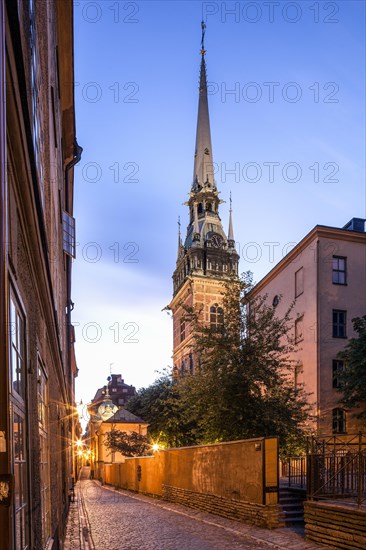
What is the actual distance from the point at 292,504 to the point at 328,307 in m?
17.8

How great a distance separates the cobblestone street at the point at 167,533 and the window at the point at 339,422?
43.1 feet

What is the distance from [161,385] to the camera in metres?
46.6

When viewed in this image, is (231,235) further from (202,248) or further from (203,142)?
(203,142)

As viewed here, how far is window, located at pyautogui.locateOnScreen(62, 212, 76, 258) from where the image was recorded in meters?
16.1

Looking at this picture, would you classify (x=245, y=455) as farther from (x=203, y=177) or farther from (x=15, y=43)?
(x=203, y=177)

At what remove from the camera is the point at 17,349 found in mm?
3521

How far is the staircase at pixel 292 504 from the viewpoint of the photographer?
1361 centimetres

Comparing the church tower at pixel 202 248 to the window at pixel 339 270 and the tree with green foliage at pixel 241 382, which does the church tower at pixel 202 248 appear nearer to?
the window at pixel 339 270

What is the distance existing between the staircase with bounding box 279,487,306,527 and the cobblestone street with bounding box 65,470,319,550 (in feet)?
2.75

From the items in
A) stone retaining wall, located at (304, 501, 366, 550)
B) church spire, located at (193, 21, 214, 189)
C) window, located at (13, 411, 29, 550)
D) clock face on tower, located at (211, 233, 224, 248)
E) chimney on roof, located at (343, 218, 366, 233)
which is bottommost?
stone retaining wall, located at (304, 501, 366, 550)

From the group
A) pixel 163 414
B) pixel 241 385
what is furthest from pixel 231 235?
pixel 241 385

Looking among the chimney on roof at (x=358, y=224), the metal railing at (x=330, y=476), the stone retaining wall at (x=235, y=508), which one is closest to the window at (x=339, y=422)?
the chimney on roof at (x=358, y=224)

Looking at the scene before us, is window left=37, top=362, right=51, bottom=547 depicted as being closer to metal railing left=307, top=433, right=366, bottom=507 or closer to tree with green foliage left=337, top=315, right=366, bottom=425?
metal railing left=307, top=433, right=366, bottom=507

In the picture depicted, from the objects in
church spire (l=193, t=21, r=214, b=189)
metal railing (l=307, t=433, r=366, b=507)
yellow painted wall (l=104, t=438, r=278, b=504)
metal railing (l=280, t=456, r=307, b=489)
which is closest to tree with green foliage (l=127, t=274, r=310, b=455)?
metal railing (l=280, t=456, r=307, b=489)
